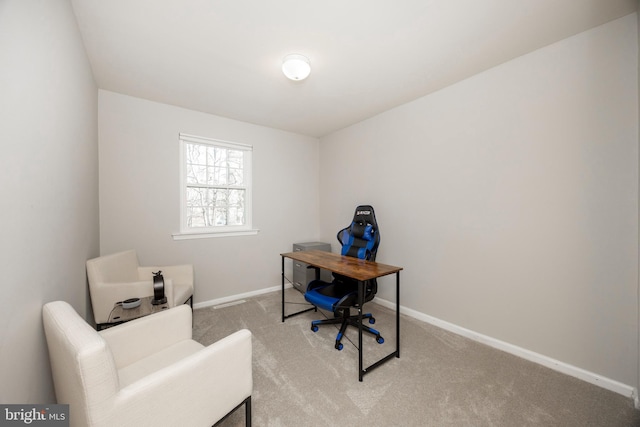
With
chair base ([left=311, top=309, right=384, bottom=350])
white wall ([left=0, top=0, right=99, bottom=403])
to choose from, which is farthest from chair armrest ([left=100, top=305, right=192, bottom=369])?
chair base ([left=311, top=309, right=384, bottom=350])

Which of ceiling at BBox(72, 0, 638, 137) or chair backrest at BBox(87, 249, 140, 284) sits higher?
ceiling at BBox(72, 0, 638, 137)

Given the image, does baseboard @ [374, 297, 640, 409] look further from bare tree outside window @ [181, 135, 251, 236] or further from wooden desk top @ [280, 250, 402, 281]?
bare tree outside window @ [181, 135, 251, 236]

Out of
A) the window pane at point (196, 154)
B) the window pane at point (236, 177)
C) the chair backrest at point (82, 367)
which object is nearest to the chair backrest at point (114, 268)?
the chair backrest at point (82, 367)

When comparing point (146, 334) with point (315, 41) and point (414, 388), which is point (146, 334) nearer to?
point (414, 388)

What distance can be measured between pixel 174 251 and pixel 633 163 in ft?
14.3

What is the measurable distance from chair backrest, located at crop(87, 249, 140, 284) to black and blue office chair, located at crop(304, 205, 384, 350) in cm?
179

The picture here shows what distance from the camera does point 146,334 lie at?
1.44m

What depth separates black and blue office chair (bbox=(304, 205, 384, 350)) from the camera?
225 centimetres

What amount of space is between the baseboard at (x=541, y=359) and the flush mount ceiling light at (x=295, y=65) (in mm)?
2881

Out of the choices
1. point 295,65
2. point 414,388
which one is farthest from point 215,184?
point 414,388

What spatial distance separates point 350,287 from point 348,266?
407 millimetres

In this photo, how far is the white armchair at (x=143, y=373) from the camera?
2.75ft

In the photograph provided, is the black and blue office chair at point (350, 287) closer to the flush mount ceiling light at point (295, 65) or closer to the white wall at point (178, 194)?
the white wall at point (178, 194)

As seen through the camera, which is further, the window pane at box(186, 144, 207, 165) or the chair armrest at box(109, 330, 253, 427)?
the window pane at box(186, 144, 207, 165)
